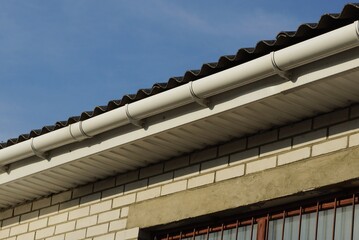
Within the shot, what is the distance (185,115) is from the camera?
795 cm

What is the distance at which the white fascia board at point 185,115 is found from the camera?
22.7 feet

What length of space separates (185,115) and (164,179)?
3.46 feet

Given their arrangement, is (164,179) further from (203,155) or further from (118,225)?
(118,225)

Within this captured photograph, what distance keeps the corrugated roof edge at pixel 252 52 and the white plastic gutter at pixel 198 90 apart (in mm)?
81

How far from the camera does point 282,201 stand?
765cm

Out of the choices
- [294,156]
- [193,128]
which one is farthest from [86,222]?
[294,156]

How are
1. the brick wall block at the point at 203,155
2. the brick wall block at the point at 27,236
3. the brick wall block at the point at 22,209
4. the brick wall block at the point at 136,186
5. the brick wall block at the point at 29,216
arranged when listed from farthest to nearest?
the brick wall block at the point at 22,209, the brick wall block at the point at 29,216, the brick wall block at the point at 27,236, the brick wall block at the point at 136,186, the brick wall block at the point at 203,155

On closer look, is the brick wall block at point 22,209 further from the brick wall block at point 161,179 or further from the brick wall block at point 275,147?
the brick wall block at point 275,147

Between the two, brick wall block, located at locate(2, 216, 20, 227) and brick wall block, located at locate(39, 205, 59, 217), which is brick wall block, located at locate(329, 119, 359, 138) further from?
brick wall block, located at locate(2, 216, 20, 227)

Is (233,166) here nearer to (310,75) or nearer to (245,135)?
(245,135)

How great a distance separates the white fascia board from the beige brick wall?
0.52 m

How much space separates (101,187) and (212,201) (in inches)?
68.3

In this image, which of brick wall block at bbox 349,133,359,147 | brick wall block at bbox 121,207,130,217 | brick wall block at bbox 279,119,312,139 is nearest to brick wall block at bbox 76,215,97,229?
brick wall block at bbox 121,207,130,217

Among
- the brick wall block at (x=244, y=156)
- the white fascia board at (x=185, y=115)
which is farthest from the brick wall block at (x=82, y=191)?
the brick wall block at (x=244, y=156)
